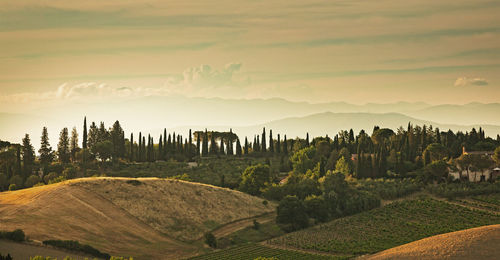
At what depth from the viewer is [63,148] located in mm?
170375

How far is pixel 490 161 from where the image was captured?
139 m

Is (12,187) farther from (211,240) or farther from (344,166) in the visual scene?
(344,166)

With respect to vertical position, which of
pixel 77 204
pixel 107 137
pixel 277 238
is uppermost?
pixel 107 137

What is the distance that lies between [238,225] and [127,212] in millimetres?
22154

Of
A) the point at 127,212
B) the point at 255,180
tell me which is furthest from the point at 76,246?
the point at 255,180

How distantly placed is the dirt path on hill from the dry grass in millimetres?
29769

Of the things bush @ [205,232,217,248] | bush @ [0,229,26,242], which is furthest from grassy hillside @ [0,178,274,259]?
bush @ [0,229,26,242]

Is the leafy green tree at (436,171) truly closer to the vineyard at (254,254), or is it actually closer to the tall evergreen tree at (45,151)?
the vineyard at (254,254)

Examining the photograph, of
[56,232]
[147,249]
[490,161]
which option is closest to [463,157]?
[490,161]

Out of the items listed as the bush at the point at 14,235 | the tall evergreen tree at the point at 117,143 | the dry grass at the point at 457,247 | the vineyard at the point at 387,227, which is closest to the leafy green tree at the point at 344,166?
the vineyard at the point at 387,227

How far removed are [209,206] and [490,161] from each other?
7403 cm

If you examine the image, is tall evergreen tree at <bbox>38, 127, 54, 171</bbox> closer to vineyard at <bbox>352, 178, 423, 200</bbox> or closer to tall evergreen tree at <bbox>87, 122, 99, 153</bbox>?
tall evergreen tree at <bbox>87, 122, 99, 153</bbox>

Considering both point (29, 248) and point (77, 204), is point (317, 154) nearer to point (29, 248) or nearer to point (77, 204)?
point (77, 204)

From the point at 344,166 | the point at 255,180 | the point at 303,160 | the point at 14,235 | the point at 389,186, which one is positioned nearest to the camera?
the point at 14,235
